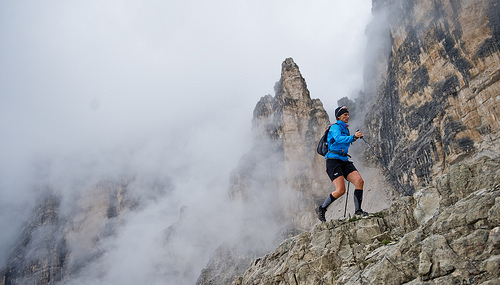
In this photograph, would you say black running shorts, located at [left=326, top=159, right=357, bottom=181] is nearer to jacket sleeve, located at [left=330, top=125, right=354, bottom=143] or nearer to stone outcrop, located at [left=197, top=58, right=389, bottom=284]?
jacket sleeve, located at [left=330, top=125, right=354, bottom=143]

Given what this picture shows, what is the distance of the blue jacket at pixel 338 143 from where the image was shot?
11727mm

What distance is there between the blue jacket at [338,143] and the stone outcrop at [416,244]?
6.87 ft

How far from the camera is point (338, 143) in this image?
38.7 ft

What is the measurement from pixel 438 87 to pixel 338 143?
35.9 meters

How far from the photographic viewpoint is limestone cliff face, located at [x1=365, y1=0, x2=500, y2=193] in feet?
117

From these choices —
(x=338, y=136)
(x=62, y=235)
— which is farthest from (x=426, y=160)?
(x=62, y=235)

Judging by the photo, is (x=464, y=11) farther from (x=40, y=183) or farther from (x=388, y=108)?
(x=40, y=183)

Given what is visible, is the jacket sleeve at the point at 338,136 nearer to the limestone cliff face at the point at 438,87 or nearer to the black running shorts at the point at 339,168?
the black running shorts at the point at 339,168

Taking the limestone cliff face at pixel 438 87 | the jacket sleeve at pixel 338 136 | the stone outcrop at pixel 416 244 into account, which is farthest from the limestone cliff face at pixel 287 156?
the jacket sleeve at pixel 338 136

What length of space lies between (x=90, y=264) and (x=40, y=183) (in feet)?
150

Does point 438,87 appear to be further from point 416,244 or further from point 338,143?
point 416,244

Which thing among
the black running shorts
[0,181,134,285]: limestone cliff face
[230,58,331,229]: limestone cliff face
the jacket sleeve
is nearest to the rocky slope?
the black running shorts

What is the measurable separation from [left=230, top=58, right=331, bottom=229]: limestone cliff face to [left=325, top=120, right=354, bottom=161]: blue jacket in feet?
156

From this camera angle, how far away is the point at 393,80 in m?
53.3
